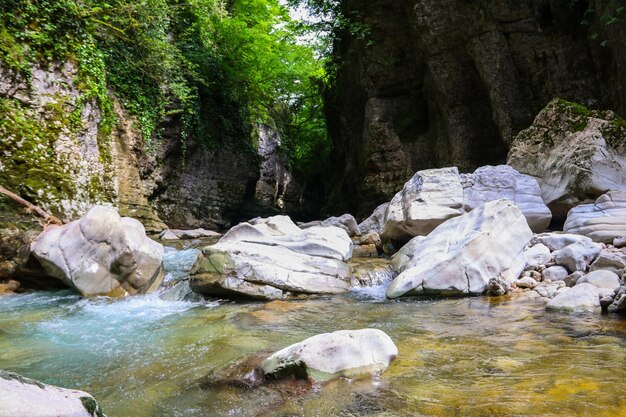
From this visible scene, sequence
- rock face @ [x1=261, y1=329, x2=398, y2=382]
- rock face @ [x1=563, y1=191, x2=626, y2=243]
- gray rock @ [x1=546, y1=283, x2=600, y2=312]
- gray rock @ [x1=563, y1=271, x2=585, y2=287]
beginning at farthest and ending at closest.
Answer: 1. rock face @ [x1=563, y1=191, x2=626, y2=243]
2. gray rock @ [x1=563, y1=271, x2=585, y2=287]
3. gray rock @ [x1=546, y1=283, x2=600, y2=312]
4. rock face @ [x1=261, y1=329, x2=398, y2=382]

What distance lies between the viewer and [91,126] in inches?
436

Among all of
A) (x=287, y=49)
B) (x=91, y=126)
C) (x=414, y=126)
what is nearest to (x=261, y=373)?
(x=91, y=126)

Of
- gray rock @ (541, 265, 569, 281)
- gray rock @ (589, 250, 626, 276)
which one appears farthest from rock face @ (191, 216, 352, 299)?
gray rock @ (589, 250, 626, 276)

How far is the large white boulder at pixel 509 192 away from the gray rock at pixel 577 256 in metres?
2.31

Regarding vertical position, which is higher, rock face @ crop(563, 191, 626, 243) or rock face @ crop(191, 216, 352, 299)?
rock face @ crop(563, 191, 626, 243)

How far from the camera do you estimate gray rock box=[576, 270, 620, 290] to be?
189 inches

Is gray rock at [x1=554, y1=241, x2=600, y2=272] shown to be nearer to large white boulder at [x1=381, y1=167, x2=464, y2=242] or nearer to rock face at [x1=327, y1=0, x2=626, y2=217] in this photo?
large white boulder at [x1=381, y1=167, x2=464, y2=242]

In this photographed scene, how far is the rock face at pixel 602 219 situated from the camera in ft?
22.0

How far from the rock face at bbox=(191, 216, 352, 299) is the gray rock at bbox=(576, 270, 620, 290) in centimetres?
309

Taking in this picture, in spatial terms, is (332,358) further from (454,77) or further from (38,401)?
(454,77)

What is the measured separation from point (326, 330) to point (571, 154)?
7229mm

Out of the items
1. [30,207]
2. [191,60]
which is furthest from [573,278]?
[191,60]

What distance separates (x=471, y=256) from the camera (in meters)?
5.73

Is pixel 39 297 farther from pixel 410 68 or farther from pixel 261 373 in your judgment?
pixel 410 68
